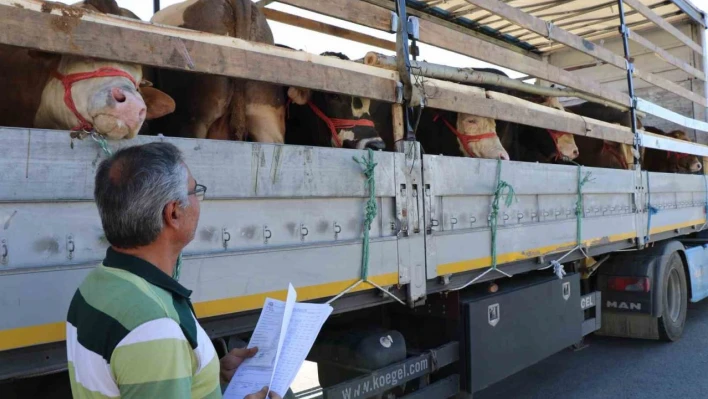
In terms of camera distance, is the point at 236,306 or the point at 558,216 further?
the point at 558,216

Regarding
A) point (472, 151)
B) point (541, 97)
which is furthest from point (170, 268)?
point (541, 97)

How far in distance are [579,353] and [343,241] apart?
4.29 metres

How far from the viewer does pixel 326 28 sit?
4.75 m

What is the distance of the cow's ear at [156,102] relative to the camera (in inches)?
87.5

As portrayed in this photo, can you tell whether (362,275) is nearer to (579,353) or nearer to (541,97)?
(541,97)

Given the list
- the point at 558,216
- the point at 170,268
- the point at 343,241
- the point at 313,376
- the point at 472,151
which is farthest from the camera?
the point at 313,376

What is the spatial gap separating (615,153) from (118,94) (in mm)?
4708

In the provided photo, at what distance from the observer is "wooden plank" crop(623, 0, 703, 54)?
17.5 ft

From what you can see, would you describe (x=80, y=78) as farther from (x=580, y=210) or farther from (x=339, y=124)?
(x=580, y=210)

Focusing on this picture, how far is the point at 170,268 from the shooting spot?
4.59ft

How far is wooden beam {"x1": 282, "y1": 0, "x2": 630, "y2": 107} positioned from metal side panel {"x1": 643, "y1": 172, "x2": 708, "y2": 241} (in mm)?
1265

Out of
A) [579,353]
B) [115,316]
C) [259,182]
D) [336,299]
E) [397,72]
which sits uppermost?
[397,72]

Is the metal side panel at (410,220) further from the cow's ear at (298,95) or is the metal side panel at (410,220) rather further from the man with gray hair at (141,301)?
the man with gray hair at (141,301)

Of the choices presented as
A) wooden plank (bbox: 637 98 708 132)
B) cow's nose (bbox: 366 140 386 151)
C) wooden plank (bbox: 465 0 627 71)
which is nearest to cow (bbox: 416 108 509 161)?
wooden plank (bbox: 465 0 627 71)
